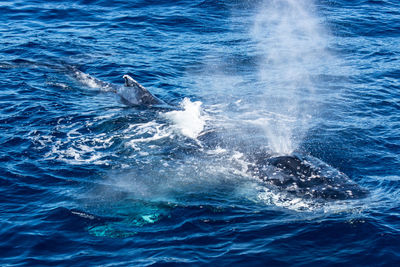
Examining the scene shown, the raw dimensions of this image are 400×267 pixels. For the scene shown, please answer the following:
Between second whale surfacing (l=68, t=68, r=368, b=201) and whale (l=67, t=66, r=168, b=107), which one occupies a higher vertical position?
whale (l=67, t=66, r=168, b=107)

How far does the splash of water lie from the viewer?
1969 centimetres

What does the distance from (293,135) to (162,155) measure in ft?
16.7

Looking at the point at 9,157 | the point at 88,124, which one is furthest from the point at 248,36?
the point at 9,157

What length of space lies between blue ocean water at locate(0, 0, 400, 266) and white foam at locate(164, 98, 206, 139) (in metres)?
0.09

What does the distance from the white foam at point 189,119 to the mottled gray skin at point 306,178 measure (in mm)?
3469

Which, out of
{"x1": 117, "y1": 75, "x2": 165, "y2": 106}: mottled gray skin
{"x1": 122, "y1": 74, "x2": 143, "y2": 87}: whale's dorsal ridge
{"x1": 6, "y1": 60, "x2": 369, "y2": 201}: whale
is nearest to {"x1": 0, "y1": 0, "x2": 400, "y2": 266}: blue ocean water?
{"x1": 6, "y1": 60, "x2": 369, "y2": 201}: whale

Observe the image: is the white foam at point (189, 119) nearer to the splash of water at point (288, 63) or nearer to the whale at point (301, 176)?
the whale at point (301, 176)

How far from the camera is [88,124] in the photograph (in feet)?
63.2

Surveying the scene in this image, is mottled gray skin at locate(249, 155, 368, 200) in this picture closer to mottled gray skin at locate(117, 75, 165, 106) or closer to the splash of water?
the splash of water

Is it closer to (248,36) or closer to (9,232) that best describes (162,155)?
(9,232)

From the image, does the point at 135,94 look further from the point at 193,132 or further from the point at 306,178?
the point at 306,178

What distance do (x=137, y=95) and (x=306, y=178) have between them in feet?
29.1

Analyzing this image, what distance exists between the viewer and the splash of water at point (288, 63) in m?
19.7

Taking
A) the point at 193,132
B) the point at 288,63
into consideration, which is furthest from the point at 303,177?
the point at 288,63
